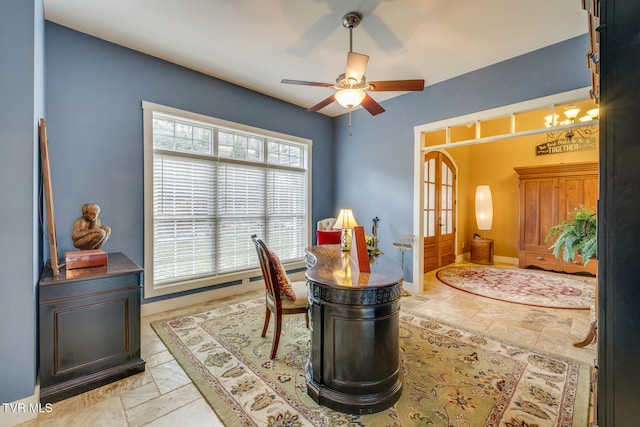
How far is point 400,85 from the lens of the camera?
2547 millimetres

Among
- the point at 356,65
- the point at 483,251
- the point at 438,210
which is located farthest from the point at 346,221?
the point at 483,251

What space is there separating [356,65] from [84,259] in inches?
109

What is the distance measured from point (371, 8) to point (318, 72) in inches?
52.6

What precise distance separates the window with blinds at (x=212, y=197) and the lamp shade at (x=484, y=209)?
4519 mm

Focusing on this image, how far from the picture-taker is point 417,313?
344cm

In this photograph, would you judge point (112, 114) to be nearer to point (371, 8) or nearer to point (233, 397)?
point (371, 8)

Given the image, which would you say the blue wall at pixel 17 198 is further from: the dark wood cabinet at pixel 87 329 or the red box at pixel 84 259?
the red box at pixel 84 259

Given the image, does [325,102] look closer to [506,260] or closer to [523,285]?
[523,285]

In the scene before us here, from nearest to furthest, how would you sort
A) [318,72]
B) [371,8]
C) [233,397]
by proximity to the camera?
[233,397], [371,8], [318,72]

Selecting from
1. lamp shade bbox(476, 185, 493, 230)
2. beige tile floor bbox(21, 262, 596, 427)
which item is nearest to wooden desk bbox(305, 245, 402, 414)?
beige tile floor bbox(21, 262, 596, 427)

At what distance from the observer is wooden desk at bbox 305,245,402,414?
1.74 metres

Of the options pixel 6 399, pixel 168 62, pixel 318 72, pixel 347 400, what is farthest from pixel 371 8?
pixel 6 399

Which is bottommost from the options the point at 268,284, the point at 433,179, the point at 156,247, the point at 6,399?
the point at 6,399

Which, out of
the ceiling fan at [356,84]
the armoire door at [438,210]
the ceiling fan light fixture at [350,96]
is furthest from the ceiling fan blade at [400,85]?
the armoire door at [438,210]
